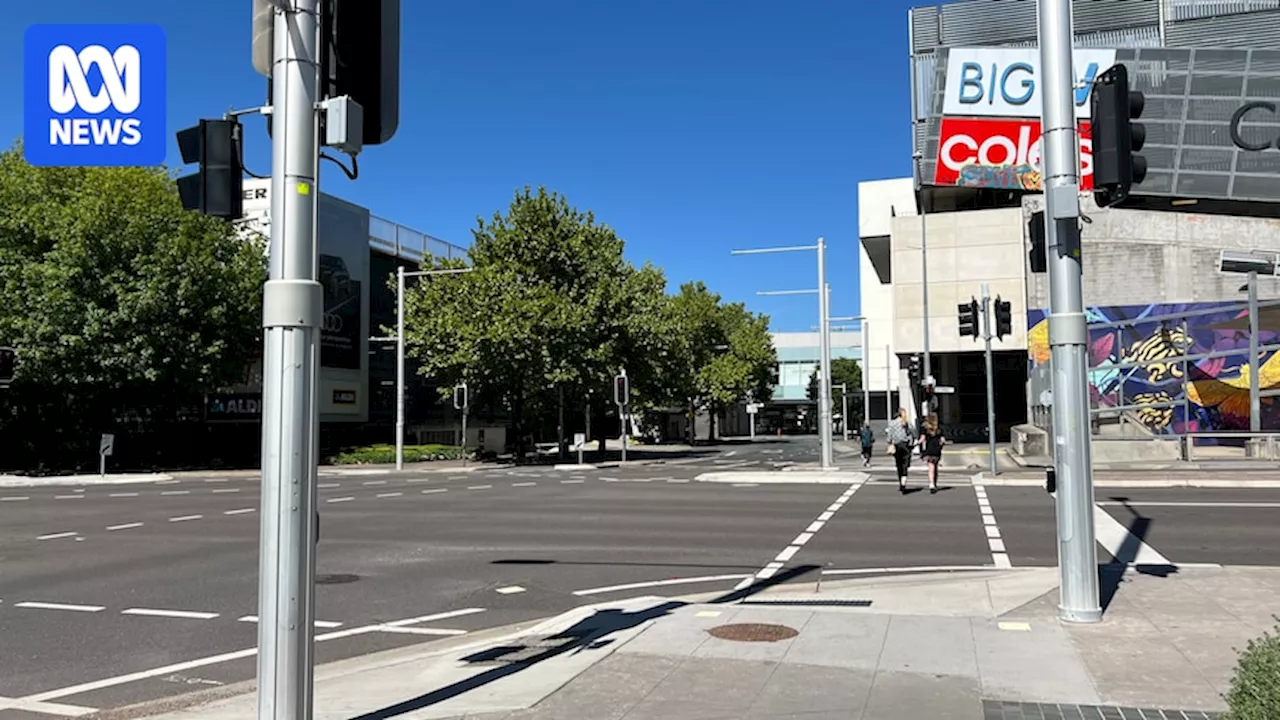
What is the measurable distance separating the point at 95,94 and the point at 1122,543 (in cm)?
1261

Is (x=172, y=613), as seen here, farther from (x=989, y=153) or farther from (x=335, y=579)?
(x=989, y=153)

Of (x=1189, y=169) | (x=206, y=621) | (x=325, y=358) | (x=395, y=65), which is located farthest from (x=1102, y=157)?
(x=1189, y=169)

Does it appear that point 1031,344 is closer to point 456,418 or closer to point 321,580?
point 456,418

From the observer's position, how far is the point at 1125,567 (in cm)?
1036

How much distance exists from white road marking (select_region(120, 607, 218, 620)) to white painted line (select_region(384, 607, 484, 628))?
1.85m

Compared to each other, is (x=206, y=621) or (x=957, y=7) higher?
(x=957, y=7)

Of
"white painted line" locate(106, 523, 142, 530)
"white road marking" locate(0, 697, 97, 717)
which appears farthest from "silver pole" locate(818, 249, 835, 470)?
"white road marking" locate(0, 697, 97, 717)

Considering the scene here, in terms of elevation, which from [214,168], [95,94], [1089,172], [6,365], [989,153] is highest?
[989,153]

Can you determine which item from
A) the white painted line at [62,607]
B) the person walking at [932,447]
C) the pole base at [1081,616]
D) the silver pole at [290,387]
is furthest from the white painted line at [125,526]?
the person walking at [932,447]

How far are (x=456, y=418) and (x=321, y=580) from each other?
48.8 metres

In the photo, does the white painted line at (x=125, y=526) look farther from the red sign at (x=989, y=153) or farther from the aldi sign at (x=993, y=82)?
the aldi sign at (x=993, y=82)

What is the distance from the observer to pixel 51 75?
6.60 metres

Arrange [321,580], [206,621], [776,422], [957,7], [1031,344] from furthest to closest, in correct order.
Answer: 1. [776,422]
2. [957,7]
3. [1031,344]
4. [321,580]
5. [206,621]

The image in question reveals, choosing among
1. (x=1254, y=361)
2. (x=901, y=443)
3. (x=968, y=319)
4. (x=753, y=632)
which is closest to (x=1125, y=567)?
(x=753, y=632)
